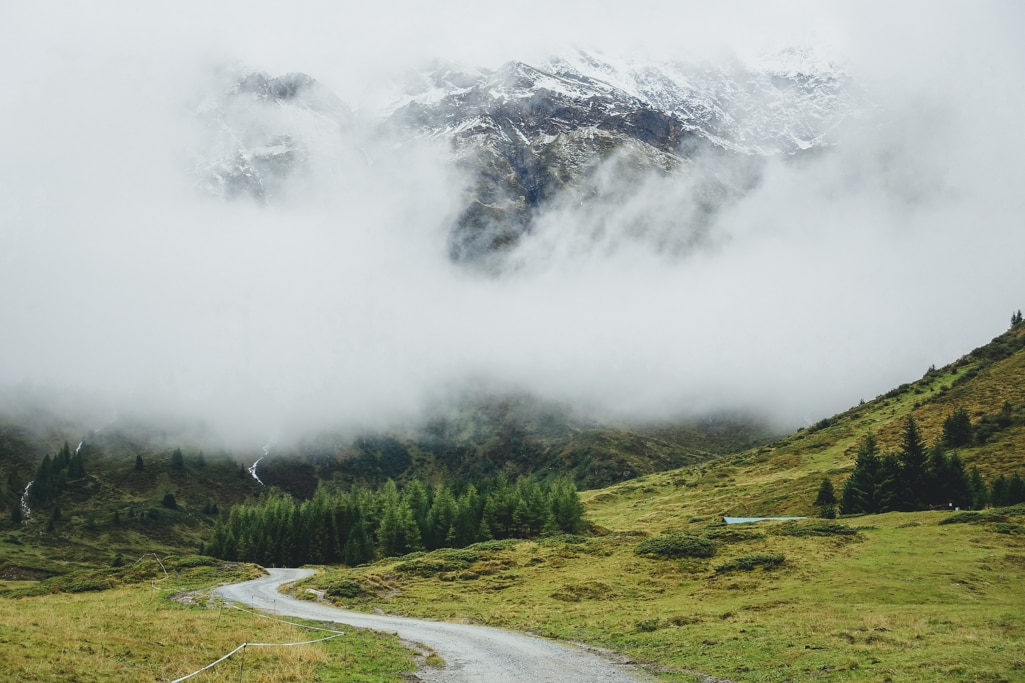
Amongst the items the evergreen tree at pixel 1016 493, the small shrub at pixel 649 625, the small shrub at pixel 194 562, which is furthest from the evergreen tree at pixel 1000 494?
the small shrub at pixel 194 562

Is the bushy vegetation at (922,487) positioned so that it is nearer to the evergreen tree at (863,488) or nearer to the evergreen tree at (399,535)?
the evergreen tree at (863,488)

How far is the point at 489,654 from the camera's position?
3097 cm

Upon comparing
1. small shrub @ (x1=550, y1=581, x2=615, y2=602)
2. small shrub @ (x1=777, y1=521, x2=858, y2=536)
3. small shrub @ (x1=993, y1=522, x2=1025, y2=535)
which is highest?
small shrub @ (x1=993, y1=522, x2=1025, y2=535)

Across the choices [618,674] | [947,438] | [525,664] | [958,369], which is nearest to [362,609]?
[525,664]

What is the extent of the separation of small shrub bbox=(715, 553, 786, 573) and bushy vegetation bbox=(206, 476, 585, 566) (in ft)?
146

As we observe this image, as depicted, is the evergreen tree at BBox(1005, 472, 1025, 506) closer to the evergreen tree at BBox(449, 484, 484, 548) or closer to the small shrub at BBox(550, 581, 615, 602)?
the small shrub at BBox(550, 581, 615, 602)

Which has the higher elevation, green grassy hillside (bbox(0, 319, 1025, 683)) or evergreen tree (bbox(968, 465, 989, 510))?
evergreen tree (bbox(968, 465, 989, 510))

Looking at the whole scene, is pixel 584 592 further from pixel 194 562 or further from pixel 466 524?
pixel 194 562

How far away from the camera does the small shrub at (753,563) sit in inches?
2130

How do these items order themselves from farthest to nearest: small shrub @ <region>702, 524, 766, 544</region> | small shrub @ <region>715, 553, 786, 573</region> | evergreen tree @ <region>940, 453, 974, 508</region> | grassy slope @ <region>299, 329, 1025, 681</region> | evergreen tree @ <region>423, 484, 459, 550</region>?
evergreen tree @ <region>423, 484, 459, 550</region> → evergreen tree @ <region>940, 453, 974, 508</region> → small shrub @ <region>702, 524, 766, 544</region> → small shrub @ <region>715, 553, 786, 573</region> → grassy slope @ <region>299, 329, 1025, 681</region>

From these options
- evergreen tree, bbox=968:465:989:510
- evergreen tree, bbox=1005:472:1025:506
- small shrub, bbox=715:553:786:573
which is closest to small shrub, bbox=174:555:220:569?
small shrub, bbox=715:553:786:573

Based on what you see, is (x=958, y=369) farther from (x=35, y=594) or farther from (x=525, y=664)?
(x=35, y=594)

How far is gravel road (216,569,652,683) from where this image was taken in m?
25.4

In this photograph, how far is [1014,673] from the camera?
2175 cm
